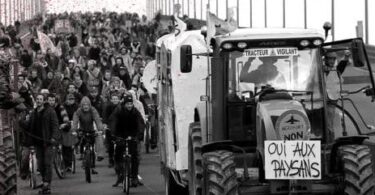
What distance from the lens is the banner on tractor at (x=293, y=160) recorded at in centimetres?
1329

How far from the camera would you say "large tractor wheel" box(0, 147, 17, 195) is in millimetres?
15047

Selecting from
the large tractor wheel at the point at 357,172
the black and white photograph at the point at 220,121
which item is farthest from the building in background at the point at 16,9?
the large tractor wheel at the point at 357,172

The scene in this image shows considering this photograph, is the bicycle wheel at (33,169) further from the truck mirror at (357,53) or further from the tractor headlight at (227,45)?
the truck mirror at (357,53)

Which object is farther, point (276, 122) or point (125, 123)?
point (125, 123)

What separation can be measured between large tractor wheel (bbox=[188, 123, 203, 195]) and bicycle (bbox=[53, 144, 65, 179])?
9823 mm

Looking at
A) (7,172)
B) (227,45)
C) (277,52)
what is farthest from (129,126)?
(277,52)

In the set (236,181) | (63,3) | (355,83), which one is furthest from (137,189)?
(63,3)

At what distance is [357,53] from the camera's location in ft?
46.1

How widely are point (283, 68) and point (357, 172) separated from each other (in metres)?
1.81

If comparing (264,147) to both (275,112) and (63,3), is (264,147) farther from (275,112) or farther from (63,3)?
(63,3)

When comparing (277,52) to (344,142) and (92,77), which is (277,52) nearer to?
(344,142)

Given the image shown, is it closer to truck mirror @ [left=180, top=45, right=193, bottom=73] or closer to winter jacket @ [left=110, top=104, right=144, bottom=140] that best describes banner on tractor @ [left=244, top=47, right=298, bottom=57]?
truck mirror @ [left=180, top=45, right=193, bottom=73]

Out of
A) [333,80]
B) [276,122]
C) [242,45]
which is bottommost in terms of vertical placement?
[276,122]

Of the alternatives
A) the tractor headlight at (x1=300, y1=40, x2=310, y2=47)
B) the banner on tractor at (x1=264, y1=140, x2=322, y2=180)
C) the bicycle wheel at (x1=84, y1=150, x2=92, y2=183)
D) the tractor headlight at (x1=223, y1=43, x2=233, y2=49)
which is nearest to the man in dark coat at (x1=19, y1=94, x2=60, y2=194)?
the bicycle wheel at (x1=84, y1=150, x2=92, y2=183)
